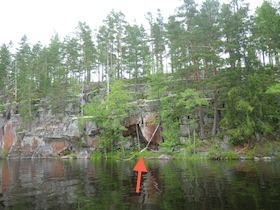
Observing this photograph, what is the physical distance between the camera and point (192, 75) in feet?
119

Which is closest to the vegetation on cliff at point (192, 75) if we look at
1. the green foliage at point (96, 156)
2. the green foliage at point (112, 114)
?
the green foliage at point (112, 114)

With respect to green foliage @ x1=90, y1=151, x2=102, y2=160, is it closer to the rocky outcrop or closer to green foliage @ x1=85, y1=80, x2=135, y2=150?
green foliage @ x1=85, y1=80, x2=135, y2=150

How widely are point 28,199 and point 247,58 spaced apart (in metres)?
26.5

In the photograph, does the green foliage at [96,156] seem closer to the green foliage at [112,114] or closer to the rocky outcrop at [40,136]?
the green foliage at [112,114]

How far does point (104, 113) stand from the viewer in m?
39.0

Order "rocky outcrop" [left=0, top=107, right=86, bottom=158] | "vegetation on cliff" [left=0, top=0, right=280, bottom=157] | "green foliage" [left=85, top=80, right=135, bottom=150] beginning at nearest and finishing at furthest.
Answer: "vegetation on cliff" [left=0, top=0, right=280, bottom=157], "green foliage" [left=85, top=80, right=135, bottom=150], "rocky outcrop" [left=0, top=107, right=86, bottom=158]

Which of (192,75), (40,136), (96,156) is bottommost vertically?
(96,156)

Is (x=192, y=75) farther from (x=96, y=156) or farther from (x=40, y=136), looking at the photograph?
(x=40, y=136)

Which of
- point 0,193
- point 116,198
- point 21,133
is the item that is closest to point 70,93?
point 21,133

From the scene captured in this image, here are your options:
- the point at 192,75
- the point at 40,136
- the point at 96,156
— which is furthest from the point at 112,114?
the point at 40,136

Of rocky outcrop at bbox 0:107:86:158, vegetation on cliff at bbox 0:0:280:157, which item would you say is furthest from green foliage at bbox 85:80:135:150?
rocky outcrop at bbox 0:107:86:158

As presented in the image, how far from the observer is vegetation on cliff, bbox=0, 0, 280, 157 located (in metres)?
28.6

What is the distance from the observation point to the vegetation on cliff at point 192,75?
28609 mm

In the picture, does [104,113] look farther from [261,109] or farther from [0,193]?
[0,193]
